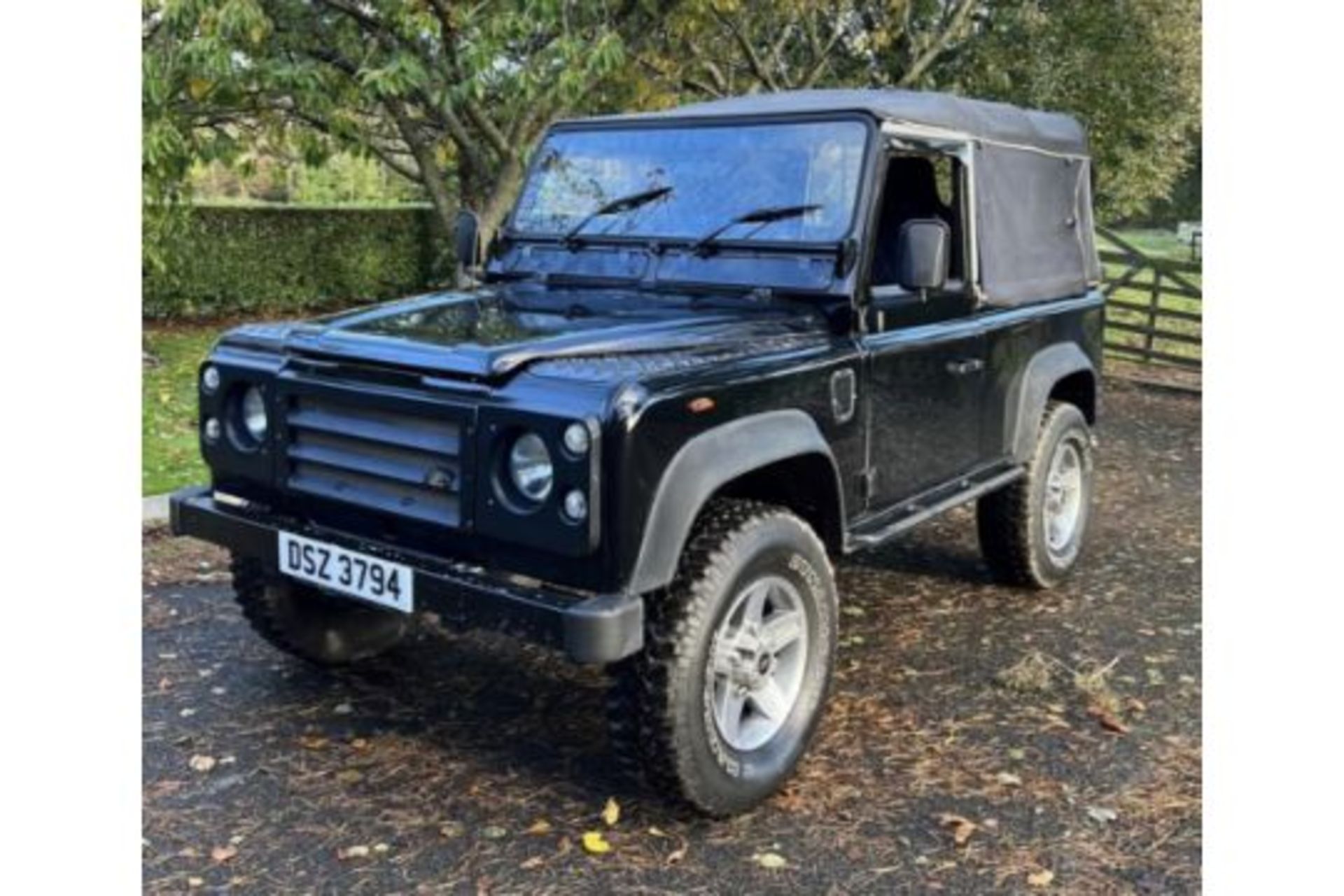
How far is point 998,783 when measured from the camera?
12.4 feet

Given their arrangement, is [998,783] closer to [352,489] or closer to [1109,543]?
[352,489]

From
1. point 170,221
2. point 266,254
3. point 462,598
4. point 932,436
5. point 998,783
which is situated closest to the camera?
point 462,598

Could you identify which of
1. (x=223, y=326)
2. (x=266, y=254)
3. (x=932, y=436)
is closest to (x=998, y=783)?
(x=932, y=436)

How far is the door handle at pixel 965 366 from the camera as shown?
4.61 m

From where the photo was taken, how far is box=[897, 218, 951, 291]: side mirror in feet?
12.8

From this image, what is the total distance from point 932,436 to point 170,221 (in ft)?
24.8

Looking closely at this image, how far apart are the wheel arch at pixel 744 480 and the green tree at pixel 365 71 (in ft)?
16.7

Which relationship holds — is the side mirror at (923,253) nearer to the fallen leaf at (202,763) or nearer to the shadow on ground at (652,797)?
the shadow on ground at (652,797)

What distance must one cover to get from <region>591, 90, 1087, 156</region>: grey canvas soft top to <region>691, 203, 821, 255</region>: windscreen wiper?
37cm

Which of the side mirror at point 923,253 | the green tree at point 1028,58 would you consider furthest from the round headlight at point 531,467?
the green tree at point 1028,58

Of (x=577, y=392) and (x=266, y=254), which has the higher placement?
(x=266, y=254)

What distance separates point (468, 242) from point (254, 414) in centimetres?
144

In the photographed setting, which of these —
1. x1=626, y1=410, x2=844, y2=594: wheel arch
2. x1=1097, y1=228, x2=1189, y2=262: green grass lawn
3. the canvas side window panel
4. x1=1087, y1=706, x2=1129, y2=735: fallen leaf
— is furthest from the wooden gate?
x1=626, y1=410, x2=844, y2=594: wheel arch

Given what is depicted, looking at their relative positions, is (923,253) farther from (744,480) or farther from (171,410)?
(171,410)
